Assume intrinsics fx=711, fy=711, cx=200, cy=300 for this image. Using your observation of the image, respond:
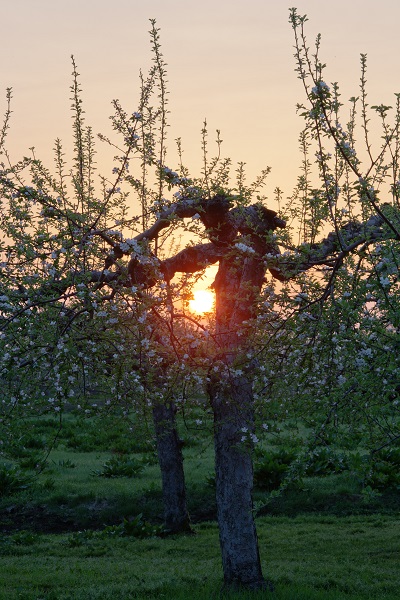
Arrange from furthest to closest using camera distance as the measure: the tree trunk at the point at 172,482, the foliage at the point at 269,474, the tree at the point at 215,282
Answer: the foliage at the point at 269,474
the tree trunk at the point at 172,482
the tree at the point at 215,282

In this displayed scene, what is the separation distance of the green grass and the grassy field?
0.07 feet

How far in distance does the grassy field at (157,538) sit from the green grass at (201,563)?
2cm

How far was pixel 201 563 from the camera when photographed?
13031mm

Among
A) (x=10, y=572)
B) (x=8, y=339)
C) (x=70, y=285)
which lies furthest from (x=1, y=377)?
(x=10, y=572)

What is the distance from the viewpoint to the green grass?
437 inches

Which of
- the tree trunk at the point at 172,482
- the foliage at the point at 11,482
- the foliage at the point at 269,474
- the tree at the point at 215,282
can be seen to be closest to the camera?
the tree at the point at 215,282

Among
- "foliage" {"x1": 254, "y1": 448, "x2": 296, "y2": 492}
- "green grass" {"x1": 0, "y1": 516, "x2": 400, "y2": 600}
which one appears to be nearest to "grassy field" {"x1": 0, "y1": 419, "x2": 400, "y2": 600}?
"green grass" {"x1": 0, "y1": 516, "x2": 400, "y2": 600}

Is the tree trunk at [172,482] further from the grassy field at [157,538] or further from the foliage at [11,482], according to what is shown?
the foliage at [11,482]

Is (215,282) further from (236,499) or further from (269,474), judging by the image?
(269,474)

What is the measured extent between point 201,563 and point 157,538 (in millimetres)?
2480

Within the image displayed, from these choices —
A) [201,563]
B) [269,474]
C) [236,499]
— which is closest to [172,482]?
[201,563]

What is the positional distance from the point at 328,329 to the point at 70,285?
10.5 feet

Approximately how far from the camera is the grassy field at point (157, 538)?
11328 mm

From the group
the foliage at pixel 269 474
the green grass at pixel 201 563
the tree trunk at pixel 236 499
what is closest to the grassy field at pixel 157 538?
the green grass at pixel 201 563
